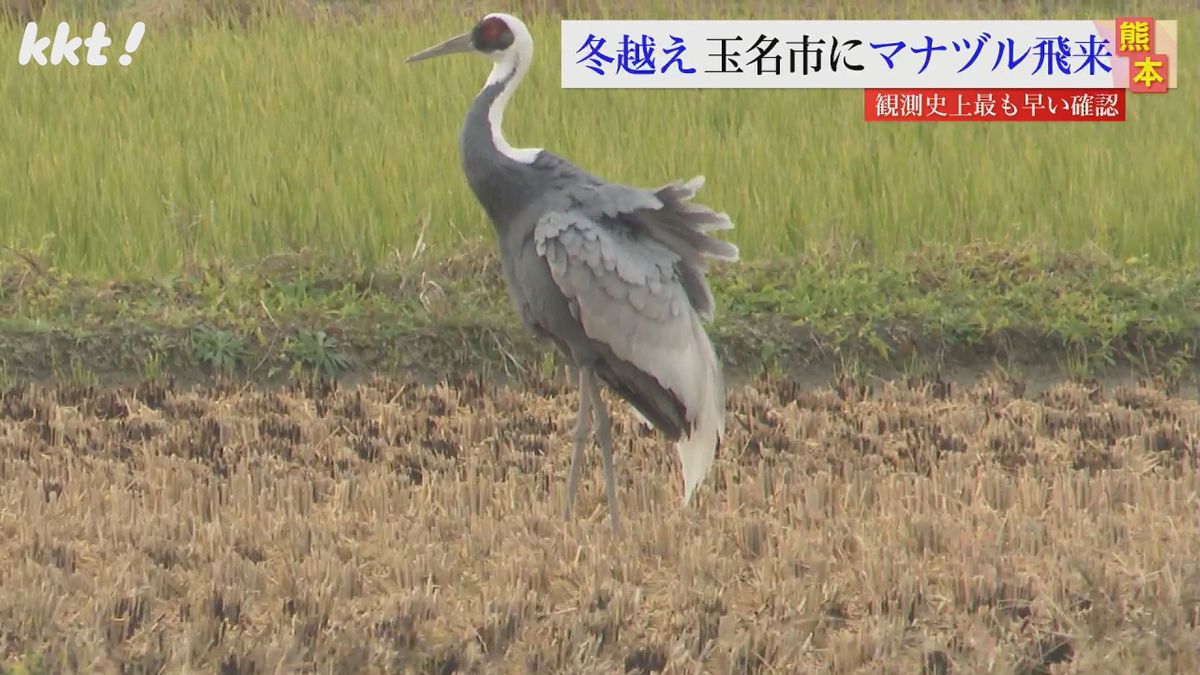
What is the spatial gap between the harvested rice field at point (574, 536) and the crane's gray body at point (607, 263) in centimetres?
39

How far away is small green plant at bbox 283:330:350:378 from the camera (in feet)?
21.8

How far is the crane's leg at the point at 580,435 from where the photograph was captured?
16.8 ft

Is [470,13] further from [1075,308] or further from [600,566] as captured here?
[600,566]

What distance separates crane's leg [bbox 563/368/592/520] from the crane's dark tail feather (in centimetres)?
36

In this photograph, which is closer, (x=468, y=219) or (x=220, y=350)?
(x=220, y=350)

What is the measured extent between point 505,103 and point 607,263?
0.61m

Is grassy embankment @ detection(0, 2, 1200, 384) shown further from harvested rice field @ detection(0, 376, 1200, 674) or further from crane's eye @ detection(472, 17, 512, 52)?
crane's eye @ detection(472, 17, 512, 52)

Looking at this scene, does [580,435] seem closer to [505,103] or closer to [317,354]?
[505,103]

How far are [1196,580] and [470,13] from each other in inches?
326

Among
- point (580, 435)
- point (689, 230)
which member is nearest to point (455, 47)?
point (689, 230)

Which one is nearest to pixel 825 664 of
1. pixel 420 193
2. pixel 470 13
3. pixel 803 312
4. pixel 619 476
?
pixel 619 476

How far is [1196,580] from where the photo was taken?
175 inches
